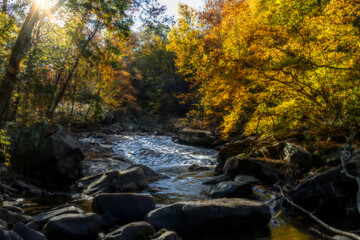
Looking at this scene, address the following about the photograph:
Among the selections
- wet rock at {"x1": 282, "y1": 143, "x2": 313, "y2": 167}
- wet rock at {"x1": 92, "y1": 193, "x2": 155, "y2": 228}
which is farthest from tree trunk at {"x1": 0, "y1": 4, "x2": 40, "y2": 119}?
wet rock at {"x1": 282, "y1": 143, "x2": 313, "y2": 167}

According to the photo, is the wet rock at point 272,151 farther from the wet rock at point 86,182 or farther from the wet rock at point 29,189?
the wet rock at point 29,189

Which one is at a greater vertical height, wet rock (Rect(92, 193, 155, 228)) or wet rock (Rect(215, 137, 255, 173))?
wet rock (Rect(215, 137, 255, 173))

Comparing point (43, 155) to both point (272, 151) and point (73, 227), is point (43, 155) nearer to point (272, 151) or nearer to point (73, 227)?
point (73, 227)

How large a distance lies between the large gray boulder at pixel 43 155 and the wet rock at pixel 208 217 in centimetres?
495

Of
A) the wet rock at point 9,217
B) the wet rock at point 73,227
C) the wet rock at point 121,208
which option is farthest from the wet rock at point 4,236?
the wet rock at point 121,208

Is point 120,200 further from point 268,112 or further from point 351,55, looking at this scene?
point 351,55

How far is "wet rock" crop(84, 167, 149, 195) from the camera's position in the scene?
6475 mm

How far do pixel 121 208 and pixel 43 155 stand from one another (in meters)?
4.55

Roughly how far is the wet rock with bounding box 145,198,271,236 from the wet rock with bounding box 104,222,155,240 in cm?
42

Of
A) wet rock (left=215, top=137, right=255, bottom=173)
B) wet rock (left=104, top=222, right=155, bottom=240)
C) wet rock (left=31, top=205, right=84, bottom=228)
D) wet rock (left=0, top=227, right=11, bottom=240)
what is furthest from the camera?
wet rock (left=215, top=137, right=255, bottom=173)

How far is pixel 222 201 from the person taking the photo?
195 inches

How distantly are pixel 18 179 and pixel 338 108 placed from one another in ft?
32.5

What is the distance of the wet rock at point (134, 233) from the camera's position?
12.1 ft

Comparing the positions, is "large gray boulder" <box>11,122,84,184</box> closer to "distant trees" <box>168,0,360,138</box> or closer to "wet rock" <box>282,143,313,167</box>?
"distant trees" <box>168,0,360,138</box>
